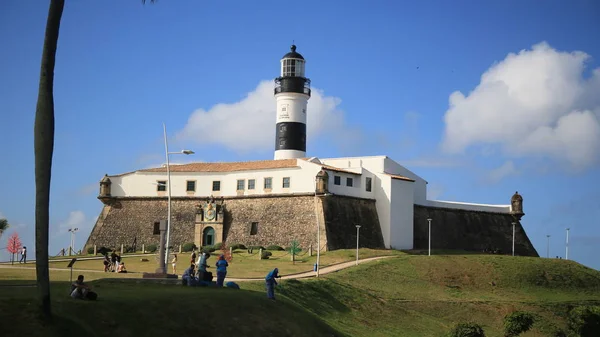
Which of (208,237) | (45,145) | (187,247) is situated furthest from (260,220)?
(45,145)

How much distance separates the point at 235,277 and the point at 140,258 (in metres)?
18.3

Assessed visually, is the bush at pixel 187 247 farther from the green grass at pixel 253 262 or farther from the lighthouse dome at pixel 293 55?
the lighthouse dome at pixel 293 55

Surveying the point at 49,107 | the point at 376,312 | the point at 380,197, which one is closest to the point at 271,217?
the point at 380,197

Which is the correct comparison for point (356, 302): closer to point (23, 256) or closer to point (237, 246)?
point (237, 246)

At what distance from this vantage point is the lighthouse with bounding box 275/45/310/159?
83.9 m

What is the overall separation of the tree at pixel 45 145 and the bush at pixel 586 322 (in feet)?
119

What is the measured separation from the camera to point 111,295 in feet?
95.7

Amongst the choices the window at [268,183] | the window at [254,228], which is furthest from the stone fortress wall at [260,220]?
the window at [268,183]

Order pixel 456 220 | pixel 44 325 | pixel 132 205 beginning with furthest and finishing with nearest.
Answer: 1. pixel 456 220
2. pixel 132 205
3. pixel 44 325

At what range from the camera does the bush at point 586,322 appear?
50500 mm

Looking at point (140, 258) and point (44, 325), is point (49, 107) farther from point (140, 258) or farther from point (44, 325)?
point (140, 258)

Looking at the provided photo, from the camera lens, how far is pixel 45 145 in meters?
24.9

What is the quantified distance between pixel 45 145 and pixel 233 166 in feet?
190

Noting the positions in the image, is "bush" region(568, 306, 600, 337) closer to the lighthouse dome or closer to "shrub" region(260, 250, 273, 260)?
"shrub" region(260, 250, 273, 260)
